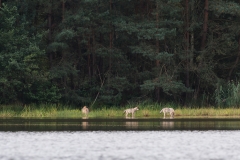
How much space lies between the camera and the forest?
174 ft

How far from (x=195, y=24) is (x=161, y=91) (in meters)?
6.84

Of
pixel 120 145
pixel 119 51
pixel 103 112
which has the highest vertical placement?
pixel 119 51

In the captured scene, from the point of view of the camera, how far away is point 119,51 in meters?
57.5

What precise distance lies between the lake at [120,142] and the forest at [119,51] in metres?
15.9

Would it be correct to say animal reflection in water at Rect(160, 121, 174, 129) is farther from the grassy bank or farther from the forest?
the forest

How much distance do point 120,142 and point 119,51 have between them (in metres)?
29.8

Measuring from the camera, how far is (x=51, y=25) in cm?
5734

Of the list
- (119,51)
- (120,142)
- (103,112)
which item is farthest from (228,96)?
(120,142)

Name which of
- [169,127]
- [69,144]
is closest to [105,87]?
[169,127]

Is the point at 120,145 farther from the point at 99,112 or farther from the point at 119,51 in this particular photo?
the point at 119,51

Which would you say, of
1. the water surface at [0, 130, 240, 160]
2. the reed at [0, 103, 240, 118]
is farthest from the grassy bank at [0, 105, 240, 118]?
the water surface at [0, 130, 240, 160]

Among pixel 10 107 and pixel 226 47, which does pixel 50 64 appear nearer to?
pixel 10 107

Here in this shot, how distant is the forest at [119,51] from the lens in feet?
174

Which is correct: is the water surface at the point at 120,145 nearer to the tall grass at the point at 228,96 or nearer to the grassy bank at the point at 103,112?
the grassy bank at the point at 103,112
